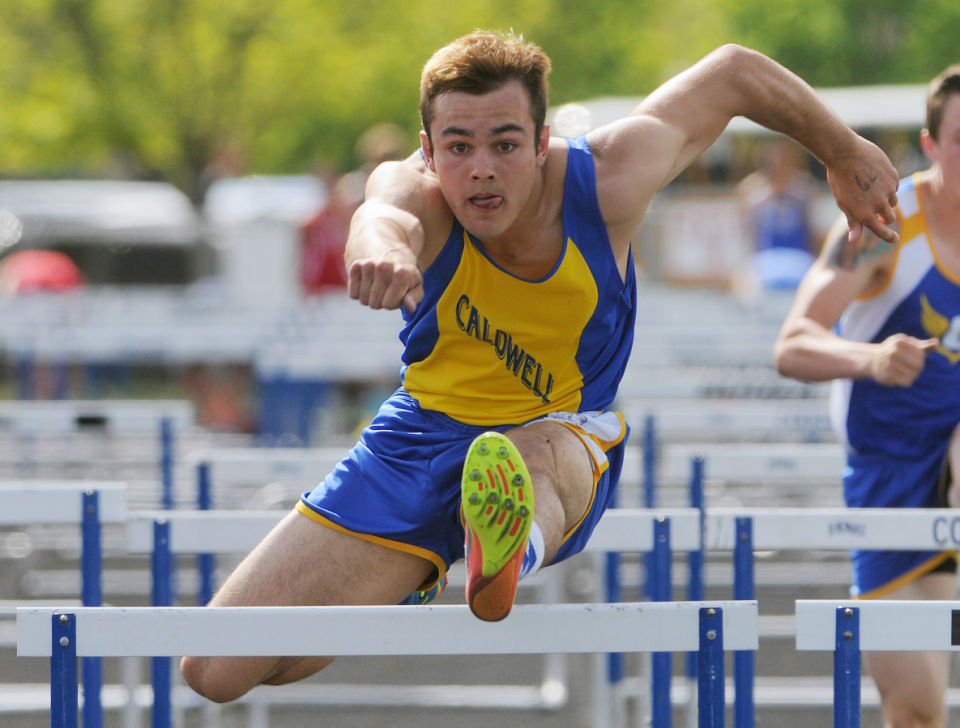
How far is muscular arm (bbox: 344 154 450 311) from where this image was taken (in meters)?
2.72

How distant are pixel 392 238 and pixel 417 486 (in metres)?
0.73

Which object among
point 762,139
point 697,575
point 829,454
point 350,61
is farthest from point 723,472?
point 350,61

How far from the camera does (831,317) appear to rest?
4.36 meters

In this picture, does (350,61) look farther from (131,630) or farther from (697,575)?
(131,630)

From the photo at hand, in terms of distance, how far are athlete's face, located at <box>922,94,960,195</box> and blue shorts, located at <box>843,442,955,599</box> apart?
0.76 metres

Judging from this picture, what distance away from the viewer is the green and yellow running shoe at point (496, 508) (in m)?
2.93

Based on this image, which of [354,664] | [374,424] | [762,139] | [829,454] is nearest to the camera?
[374,424]

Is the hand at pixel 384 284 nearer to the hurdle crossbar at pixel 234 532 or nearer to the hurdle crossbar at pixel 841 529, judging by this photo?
the hurdle crossbar at pixel 234 532

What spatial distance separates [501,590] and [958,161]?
7.29 feet

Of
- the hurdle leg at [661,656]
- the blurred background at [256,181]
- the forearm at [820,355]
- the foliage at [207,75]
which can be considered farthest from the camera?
the foliage at [207,75]

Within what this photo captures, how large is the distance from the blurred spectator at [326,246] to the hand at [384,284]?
927 cm

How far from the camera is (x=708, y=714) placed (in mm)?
2855

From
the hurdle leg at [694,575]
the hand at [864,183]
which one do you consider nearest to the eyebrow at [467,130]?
the hand at [864,183]

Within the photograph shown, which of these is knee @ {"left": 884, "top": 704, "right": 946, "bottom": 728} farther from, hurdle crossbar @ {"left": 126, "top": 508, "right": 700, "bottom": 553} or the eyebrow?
the eyebrow
